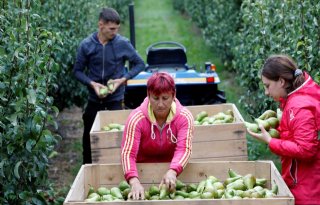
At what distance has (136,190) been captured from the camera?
14.2 feet

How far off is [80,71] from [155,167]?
9.89 ft

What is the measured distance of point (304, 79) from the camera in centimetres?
441

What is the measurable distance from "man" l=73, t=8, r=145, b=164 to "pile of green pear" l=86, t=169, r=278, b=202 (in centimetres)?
277

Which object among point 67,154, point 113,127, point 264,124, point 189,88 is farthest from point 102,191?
point 67,154

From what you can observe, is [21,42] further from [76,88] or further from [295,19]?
[76,88]

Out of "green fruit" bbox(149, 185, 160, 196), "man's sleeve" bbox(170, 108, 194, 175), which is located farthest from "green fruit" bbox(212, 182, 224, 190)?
"green fruit" bbox(149, 185, 160, 196)

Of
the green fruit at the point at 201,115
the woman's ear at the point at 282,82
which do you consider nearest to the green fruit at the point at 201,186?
the woman's ear at the point at 282,82

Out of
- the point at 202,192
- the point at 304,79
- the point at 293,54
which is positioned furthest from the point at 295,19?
the point at 202,192

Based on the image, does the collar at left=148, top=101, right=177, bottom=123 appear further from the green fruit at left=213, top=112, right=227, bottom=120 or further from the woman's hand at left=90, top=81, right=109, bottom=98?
the woman's hand at left=90, top=81, right=109, bottom=98

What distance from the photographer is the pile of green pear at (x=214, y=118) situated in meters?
6.12

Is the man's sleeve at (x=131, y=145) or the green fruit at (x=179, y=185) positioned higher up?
the man's sleeve at (x=131, y=145)

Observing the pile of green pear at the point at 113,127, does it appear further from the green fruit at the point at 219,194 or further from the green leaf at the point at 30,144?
the green fruit at the point at 219,194

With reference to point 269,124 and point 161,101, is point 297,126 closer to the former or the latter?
point 269,124

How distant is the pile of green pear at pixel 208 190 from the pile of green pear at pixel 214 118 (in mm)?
1356
